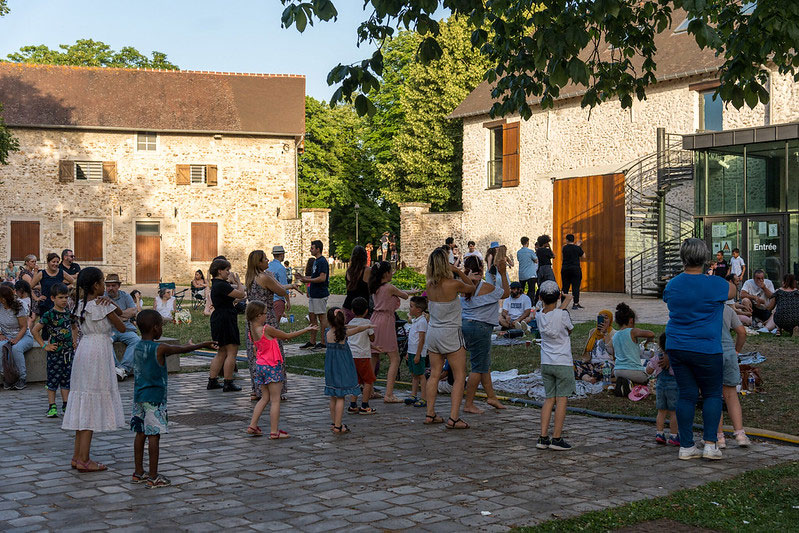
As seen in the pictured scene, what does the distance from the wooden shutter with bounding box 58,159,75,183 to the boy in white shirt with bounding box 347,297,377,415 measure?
31.8 meters

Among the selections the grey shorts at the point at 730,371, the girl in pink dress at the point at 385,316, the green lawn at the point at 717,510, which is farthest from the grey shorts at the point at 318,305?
the green lawn at the point at 717,510

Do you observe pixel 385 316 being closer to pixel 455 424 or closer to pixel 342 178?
pixel 455 424

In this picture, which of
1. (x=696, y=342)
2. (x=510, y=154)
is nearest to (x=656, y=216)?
(x=510, y=154)

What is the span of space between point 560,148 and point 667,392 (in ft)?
78.9

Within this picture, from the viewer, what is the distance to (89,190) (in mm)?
37594

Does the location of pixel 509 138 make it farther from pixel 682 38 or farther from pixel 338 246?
pixel 338 246

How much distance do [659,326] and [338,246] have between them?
36.7 m

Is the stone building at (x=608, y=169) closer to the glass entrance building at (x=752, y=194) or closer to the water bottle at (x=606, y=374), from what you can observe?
the glass entrance building at (x=752, y=194)

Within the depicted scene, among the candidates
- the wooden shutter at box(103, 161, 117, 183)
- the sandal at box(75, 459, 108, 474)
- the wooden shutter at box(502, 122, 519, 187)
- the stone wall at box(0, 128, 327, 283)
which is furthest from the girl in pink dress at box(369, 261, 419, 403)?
the wooden shutter at box(103, 161, 117, 183)

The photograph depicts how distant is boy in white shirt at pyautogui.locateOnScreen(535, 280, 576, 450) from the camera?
284 inches

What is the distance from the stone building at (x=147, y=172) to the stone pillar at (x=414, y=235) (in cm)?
374

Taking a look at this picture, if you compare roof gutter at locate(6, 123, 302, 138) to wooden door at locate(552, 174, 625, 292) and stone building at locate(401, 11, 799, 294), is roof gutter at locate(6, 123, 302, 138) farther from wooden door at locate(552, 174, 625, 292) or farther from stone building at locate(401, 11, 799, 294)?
wooden door at locate(552, 174, 625, 292)

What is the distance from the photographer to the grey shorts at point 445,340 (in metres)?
8.20

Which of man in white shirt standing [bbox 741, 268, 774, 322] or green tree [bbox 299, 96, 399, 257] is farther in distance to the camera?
green tree [bbox 299, 96, 399, 257]
